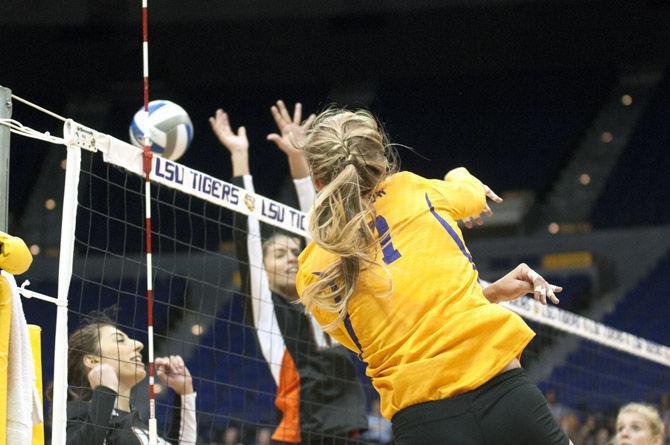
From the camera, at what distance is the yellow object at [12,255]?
3.15 meters

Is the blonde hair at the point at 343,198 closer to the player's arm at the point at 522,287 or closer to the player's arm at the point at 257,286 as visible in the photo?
the player's arm at the point at 522,287

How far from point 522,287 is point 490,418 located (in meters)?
0.51

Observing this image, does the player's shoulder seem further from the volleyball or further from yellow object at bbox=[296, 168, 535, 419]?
the volleyball

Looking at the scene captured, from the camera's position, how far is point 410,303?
266 cm

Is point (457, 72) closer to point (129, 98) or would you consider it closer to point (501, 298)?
point (129, 98)

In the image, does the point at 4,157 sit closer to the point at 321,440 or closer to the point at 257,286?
the point at 257,286

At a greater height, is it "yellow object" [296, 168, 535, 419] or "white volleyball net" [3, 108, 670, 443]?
"white volleyball net" [3, 108, 670, 443]

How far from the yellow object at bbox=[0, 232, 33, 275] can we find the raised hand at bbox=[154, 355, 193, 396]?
4.84 feet

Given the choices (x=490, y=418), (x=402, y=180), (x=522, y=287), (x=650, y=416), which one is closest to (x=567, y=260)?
(x=650, y=416)

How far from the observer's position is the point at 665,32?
17.4 metres

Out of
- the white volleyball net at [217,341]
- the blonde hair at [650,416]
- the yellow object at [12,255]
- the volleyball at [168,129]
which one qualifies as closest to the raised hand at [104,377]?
the yellow object at [12,255]

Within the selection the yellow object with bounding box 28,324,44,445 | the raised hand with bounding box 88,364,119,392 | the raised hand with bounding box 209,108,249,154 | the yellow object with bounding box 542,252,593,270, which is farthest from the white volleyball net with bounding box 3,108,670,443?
the yellow object with bounding box 28,324,44,445

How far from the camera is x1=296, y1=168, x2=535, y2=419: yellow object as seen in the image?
2.62m

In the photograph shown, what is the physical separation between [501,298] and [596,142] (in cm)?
1639
